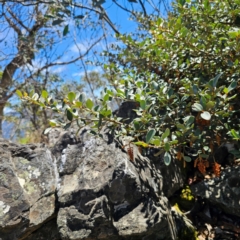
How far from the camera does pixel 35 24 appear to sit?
5.89m

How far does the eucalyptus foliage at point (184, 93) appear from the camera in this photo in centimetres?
183

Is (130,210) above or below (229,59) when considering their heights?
below

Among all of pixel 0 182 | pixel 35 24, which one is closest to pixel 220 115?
pixel 0 182

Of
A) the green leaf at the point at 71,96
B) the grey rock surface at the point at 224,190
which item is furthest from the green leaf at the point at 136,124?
the grey rock surface at the point at 224,190

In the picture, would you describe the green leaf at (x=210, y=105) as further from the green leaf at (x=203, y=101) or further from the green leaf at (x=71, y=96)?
the green leaf at (x=71, y=96)

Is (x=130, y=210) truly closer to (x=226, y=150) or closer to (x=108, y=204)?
(x=108, y=204)

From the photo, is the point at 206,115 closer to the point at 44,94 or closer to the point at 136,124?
the point at 136,124

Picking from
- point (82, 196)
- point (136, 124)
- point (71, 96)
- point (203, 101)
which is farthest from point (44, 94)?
point (203, 101)

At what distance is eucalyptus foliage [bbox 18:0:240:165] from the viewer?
5.99 feet

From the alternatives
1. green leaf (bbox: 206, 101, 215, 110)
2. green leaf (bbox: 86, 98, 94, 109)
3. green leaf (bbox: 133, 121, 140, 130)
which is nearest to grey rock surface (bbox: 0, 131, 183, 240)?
green leaf (bbox: 133, 121, 140, 130)

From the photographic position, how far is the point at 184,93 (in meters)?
2.26

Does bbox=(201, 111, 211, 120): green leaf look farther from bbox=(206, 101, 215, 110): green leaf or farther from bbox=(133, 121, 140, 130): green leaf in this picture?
bbox=(133, 121, 140, 130): green leaf

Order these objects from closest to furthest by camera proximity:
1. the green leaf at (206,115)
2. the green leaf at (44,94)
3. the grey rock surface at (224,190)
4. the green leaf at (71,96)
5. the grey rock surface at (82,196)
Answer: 1. the green leaf at (206,115)
2. the green leaf at (71,96)
3. the green leaf at (44,94)
4. the grey rock surface at (82,196)
5. the grey rock surface at (224,190)

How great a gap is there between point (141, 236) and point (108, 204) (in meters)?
0.31
